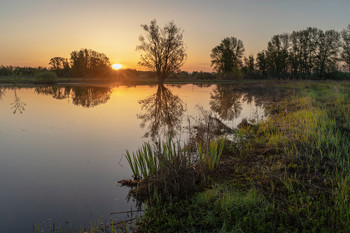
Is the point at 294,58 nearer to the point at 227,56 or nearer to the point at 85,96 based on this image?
the point at 227,56

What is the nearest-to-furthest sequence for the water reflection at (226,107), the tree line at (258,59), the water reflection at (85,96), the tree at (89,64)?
the water reflection at (226,107) < the water reflection at (85,96) < the tree line at (258,59) < the tree at (89,64)

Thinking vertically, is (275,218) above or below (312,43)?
below

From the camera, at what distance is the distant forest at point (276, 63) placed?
5728 cm

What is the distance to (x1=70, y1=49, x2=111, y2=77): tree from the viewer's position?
8144 cm

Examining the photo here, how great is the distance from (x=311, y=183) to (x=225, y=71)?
6650 centimetres

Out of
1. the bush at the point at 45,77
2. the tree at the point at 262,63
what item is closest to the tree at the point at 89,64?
the bush at the point at 45,77

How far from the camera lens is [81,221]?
4.18 m

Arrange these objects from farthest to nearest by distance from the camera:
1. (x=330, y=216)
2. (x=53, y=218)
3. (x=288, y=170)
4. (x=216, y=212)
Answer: (x=288, y=170) → (x=53, y=218) → (x=216, y=212) → (x=330, y=216)

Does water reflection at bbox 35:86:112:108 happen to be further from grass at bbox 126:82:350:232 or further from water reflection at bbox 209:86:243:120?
grass at bbox 126:82:350:232

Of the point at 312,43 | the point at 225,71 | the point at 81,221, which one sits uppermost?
the point at 312,43

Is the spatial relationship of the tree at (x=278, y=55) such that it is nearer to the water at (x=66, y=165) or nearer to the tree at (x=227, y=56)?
the tree at (x=227, y=56)

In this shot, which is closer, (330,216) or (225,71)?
(330,216)

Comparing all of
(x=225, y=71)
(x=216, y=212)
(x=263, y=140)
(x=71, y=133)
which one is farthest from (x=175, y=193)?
(x=225, y=71)

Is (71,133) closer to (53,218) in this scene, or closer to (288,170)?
(53,218)
